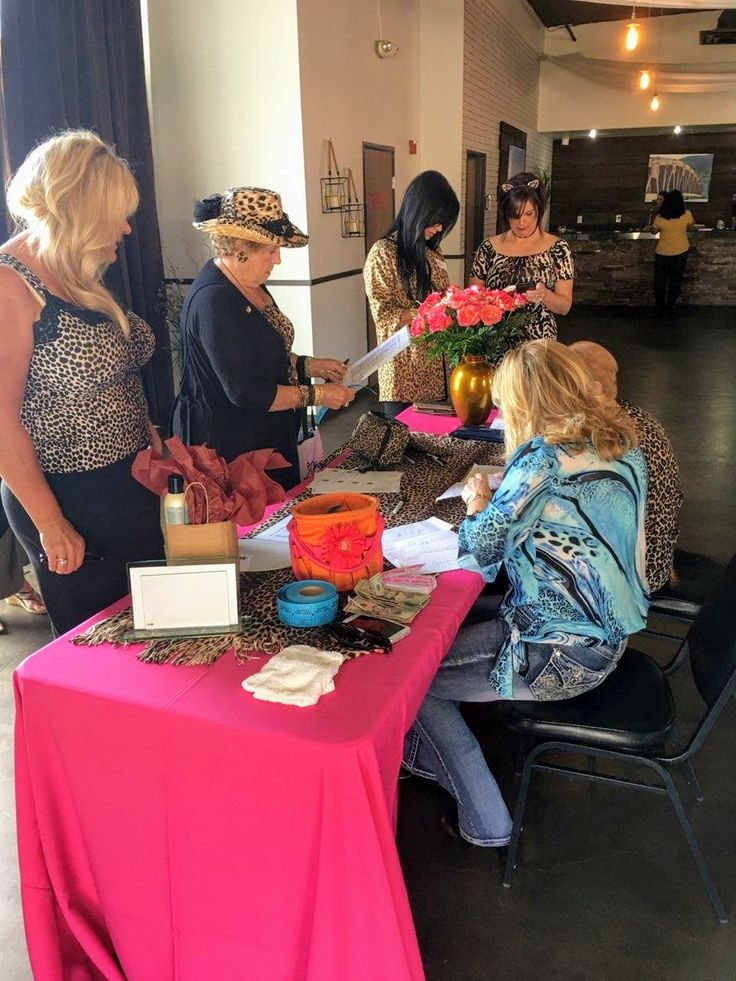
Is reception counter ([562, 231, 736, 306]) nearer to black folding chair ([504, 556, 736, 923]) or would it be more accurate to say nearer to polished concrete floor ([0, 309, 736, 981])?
polished concrete floor ([0, 309, 736, 981])

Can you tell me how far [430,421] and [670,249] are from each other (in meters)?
9.51

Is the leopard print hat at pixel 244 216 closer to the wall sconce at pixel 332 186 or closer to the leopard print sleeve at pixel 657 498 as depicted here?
the leopard print sleeve at pixel 657 498

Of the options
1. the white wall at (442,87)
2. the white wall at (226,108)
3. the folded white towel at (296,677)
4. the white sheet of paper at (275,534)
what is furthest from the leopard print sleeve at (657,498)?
the white wall at (442,87)

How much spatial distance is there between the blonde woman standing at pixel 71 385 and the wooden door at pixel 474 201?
7082 millimetres

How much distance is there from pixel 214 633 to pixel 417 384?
196cm

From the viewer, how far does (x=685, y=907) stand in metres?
1.69

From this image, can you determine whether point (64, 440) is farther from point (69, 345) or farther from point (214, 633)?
point (214, 633)

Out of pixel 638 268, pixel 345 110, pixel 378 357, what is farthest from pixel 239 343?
pixel 638 268

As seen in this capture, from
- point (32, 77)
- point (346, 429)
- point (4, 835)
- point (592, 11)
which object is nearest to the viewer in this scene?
point (4, 835)

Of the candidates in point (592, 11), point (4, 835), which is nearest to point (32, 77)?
point (4, 835)

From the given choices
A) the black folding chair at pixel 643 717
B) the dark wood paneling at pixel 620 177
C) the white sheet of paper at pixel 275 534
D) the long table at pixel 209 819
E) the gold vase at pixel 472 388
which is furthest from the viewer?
the dark wood paneling at pixel 620 177

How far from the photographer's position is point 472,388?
2.55m

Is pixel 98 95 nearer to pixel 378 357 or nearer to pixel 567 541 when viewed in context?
pixel 378 357

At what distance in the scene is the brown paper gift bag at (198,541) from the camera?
1328mm
